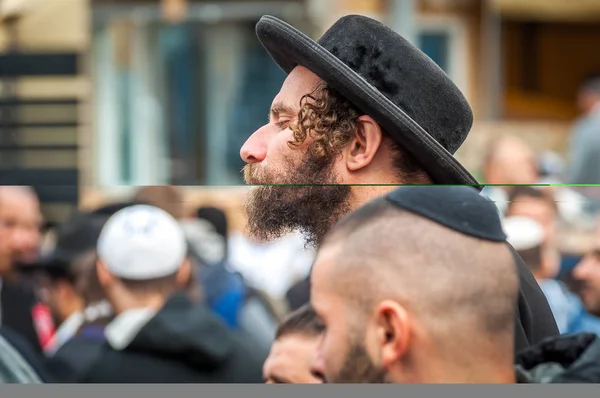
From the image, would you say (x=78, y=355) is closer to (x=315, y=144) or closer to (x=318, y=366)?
(x=315, y=144)

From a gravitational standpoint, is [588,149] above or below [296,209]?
below

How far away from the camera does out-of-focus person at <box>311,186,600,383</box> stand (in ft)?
4.67

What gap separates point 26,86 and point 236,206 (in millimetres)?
7222

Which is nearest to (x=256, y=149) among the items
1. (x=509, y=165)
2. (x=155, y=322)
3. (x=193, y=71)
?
(x=155, y=322)


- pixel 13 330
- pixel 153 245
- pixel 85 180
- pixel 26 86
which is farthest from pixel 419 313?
pixel 26 86

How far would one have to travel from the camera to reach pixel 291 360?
175cm

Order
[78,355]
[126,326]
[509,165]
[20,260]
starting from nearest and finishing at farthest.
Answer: [78,355], [20,260], [126,326], [509,165]

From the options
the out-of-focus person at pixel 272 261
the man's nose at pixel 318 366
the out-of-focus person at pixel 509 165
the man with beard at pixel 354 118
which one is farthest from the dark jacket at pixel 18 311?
the out-of-focus person at pixel 509 165

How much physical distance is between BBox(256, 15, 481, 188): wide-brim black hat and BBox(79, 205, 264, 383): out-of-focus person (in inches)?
15.9

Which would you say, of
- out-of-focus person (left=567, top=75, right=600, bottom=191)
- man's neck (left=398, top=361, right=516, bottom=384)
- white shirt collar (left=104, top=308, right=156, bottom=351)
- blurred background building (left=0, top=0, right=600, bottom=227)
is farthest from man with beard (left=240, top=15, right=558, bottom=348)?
blurred background building (left=0, top=0, right=600, bottom=227)

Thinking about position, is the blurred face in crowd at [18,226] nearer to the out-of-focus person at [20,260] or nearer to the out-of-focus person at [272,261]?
the out-of-focus person at [20,260]

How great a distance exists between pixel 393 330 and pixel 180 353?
4.53ft

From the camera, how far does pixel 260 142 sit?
79.9 inches

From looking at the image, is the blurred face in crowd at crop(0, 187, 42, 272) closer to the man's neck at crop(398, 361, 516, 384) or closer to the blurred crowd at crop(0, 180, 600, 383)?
the blurred crowd at crop(0, 180, 600, 383)
